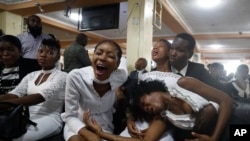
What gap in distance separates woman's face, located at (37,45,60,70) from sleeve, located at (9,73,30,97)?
0.18 metres

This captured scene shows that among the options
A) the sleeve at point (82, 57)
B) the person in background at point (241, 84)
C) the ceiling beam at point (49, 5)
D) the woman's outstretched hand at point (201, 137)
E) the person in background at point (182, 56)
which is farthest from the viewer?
the ceiling beam at point (49, 5)

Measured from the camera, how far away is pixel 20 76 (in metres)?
2.24

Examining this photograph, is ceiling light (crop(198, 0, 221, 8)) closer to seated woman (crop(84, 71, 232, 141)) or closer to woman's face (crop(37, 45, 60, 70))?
woman's face (crop(37, 45, 60, 70))

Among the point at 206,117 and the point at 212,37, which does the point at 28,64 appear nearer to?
the point at 206,117

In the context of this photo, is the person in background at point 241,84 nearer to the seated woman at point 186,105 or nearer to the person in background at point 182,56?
the person in background at point 182,56

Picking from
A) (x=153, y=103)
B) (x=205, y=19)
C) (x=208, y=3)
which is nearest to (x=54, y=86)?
(x=153, y=103)

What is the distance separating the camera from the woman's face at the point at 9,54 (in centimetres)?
218

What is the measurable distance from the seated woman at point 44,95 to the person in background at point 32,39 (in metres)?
1.28

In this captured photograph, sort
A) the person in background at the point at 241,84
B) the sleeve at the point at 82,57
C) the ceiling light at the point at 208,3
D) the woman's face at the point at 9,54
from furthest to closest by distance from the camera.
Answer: the ceiling light at the point at 208,3 < the sleeve at the point at 82,57 < the person in background at the point at 241,84 < the woman's face at the point at 9,54

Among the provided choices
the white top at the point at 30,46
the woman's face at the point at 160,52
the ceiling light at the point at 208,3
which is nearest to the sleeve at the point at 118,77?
the woman's face at the point at 160,52

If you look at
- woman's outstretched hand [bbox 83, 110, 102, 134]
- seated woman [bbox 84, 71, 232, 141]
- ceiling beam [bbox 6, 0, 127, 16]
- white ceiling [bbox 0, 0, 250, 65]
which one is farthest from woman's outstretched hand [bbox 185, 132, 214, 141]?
white ceiling [bbox 0, 0, 250, 65]

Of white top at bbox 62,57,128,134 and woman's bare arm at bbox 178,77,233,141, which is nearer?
woman's bare arm at bbox 178,77,233,141

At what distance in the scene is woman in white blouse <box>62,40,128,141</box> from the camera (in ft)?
5.38

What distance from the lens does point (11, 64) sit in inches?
88.5
